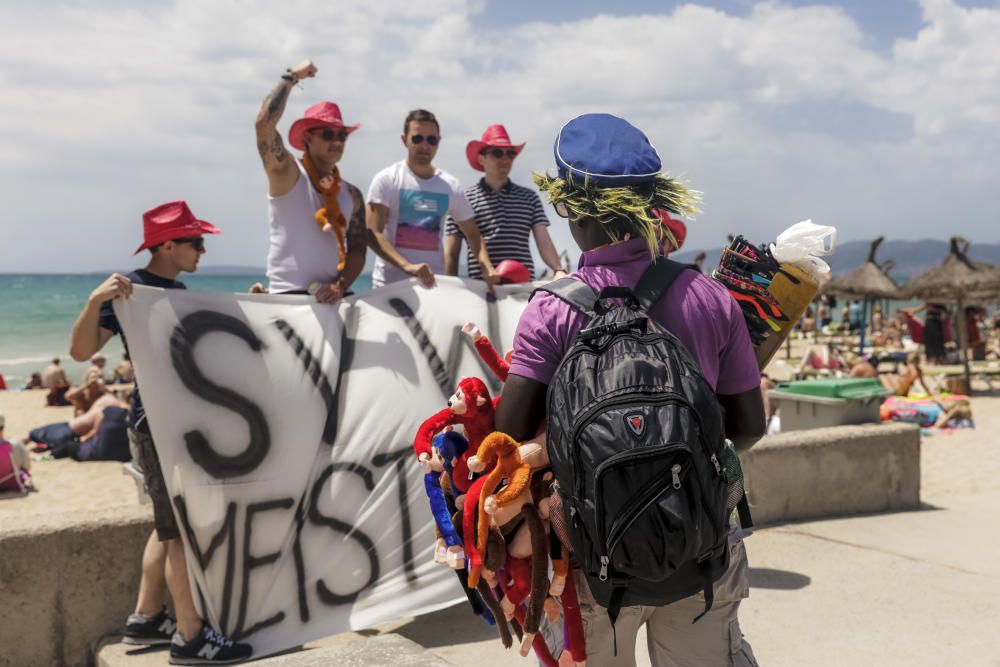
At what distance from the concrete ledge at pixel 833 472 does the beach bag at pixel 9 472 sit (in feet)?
25.3

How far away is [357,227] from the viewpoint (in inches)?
183

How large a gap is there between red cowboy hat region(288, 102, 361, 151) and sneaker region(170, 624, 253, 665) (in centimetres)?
228

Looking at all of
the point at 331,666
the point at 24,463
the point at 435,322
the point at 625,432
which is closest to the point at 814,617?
the point at 435,322

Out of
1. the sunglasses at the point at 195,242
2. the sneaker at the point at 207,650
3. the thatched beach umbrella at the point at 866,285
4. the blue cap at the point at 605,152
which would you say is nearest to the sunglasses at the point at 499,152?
the sunglasses at the point at 195,242

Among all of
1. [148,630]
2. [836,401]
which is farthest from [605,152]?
[836,401]

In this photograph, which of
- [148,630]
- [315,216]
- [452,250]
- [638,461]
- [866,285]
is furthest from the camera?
[866,285]

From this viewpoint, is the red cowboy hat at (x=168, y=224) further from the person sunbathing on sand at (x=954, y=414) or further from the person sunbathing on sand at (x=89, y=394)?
the person sunbathing on sand at (x=89, y=394)

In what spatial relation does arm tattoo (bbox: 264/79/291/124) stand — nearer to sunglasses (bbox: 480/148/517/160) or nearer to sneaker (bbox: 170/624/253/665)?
sunglasses (bbox: 480/148/517/160)

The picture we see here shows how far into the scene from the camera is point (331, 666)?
116 inches

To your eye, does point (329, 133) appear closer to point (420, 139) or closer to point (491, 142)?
point (420, 139)

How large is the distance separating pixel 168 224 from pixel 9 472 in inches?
284

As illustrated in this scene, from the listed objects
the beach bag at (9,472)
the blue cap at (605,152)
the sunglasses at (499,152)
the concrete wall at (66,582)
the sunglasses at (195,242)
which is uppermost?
the sunglasses at (499,152)

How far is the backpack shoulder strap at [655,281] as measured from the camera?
2105mm

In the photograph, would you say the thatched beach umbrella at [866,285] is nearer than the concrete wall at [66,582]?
No
